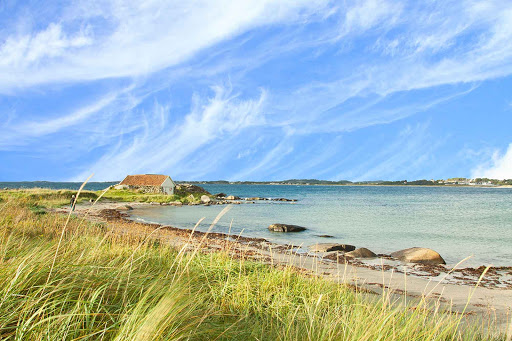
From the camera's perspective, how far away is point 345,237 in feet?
72.0

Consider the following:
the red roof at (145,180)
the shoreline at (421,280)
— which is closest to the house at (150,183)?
the red roof at (145,180)

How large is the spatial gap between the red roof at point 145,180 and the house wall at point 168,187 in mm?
616

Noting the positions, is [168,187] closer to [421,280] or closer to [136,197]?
[136,197]

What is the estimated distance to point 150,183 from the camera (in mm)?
63844

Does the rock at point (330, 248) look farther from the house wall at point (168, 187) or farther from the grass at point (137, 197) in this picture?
the house wall at point (168, 187)

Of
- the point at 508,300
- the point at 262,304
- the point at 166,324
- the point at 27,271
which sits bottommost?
the point at 508,300

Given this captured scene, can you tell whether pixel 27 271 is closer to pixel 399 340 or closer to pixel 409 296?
pixel 399 340

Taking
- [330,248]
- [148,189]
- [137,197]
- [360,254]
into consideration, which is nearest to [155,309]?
[360,254]

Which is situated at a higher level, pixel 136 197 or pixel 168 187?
pixel 168 187

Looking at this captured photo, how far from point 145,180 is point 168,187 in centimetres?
503

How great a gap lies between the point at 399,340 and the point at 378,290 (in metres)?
5.87

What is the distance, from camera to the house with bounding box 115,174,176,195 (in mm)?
62662

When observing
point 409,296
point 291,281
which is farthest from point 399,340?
point 409,296

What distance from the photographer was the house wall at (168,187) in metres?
62.6
